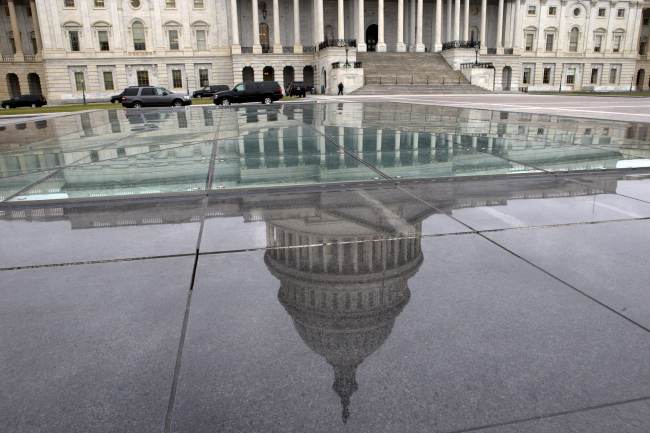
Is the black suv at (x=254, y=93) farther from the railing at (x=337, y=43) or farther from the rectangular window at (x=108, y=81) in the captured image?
the rectangular window at (x=108, y=81)

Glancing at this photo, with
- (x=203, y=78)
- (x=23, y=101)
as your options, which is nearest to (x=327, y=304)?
(x=23, y=101)

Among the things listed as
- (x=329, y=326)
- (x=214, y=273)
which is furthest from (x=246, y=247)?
(x=329, y=326)

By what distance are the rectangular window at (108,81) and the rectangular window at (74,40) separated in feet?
16.6

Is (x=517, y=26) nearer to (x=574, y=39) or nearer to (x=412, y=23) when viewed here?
(x=574, y=39)

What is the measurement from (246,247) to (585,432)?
2.82 meters

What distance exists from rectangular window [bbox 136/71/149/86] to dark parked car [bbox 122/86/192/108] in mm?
32783

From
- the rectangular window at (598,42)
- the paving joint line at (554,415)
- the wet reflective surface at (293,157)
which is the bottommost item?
the paving joint line at (554,415)

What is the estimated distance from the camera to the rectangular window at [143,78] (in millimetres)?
65750

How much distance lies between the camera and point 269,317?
285cm

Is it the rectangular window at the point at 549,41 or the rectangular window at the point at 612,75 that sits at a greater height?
the rectangular window at the point at 549,41

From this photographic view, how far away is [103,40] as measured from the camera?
64625 mm

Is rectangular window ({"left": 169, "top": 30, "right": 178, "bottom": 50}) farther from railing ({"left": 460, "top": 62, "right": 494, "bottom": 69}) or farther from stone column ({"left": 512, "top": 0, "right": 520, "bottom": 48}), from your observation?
stone column ({"left": 512, "top": 0, "right": 520, "bottom": 48})

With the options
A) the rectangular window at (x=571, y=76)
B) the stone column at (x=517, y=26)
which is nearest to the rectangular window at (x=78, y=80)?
the stone column at (x=517, y=26)

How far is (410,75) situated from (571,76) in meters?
39.3
